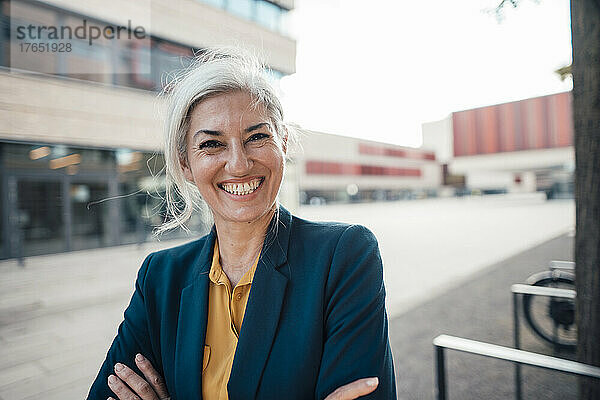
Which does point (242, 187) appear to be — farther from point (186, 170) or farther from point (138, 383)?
point (138, 383)

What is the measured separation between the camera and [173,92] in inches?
39.4

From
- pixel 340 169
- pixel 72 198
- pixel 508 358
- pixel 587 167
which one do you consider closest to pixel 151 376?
pixel 508 358

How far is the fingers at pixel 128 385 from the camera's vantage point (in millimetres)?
928

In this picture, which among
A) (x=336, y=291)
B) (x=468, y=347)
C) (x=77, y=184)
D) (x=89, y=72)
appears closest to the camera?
(x=336, y=291)

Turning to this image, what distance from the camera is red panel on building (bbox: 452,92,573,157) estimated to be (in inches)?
176

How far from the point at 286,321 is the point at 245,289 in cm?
Answer: 15

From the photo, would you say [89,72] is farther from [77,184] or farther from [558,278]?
[558,278]

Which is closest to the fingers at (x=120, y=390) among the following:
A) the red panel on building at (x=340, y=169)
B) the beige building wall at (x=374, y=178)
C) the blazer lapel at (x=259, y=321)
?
the blazer lapel at (x=259, y=321)

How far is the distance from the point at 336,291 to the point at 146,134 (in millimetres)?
3764

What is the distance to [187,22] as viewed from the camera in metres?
2.67

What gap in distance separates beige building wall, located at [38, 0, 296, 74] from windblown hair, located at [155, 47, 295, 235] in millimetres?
888

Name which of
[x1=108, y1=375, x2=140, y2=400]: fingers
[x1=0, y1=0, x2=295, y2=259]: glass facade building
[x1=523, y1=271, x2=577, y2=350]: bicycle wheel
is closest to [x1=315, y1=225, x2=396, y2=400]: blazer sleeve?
[x1=108, y1=375, x2=140, y2=400]: fingers

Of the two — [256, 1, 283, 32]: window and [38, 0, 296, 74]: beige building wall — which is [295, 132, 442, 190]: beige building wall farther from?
[38, 0, 296, 74]: beige building wall

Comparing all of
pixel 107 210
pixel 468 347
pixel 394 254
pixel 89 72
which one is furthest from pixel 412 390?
pixel 394 254
